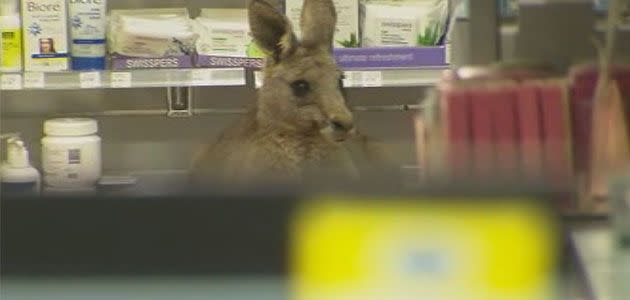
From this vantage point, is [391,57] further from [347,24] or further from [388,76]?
[347,24]

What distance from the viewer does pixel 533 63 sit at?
98 cm

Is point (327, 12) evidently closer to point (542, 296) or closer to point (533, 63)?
point (533, 63)

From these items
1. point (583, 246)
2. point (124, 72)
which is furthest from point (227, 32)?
point (583, 246)

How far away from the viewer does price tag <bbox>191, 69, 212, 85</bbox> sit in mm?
2723

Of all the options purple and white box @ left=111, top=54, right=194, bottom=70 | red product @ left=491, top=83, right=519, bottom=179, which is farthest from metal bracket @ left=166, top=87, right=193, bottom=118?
red product @ left=491, top=83, right=519, bottom=179

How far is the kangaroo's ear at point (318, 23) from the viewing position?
1911mm

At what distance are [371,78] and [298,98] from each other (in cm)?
71

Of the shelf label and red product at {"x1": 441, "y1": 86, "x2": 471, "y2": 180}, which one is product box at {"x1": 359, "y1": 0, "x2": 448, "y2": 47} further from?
red product at {"x1": 441, "y1": 86, "x2": 471, "y2": 180}

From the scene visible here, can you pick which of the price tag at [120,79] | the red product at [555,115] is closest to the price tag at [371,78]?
the price tag at [120,79]

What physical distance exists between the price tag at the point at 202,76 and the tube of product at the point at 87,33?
0.25 m

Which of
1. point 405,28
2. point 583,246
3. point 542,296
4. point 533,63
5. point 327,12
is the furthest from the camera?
point 405,28

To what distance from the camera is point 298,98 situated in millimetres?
2027

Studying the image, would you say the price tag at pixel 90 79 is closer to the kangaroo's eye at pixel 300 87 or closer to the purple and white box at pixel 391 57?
the purple and white box at pixel 391 57

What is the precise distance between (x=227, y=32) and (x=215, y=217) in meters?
2.37
